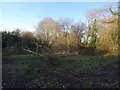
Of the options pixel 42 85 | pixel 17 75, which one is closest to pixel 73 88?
pixel 42 85

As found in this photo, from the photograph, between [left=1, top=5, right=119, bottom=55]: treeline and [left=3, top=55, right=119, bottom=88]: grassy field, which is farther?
[left=1, top=5, right=119, bottom=55]: treeline

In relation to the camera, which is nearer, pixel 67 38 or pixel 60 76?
pixel 60 76

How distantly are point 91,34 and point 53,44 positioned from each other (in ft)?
16.5

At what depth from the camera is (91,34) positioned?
1747 centimetres

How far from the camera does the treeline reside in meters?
12.9

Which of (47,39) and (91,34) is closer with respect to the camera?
(47,39)

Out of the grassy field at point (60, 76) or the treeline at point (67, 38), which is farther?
the treeline at point (67, 38)

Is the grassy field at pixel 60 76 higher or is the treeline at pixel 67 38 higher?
the treeline at pixel 67 38

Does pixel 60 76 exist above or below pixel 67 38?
below

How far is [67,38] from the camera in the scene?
50.8ft

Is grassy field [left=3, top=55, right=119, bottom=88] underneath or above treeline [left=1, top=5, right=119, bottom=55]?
underneath

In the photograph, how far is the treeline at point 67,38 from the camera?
12914 mm

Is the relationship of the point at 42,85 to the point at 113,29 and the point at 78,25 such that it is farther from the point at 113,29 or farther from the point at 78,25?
the point at 78,25

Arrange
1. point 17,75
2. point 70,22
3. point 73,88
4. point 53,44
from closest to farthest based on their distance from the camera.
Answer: point 73,88
point 17,75
point 53,44
point 70,22
